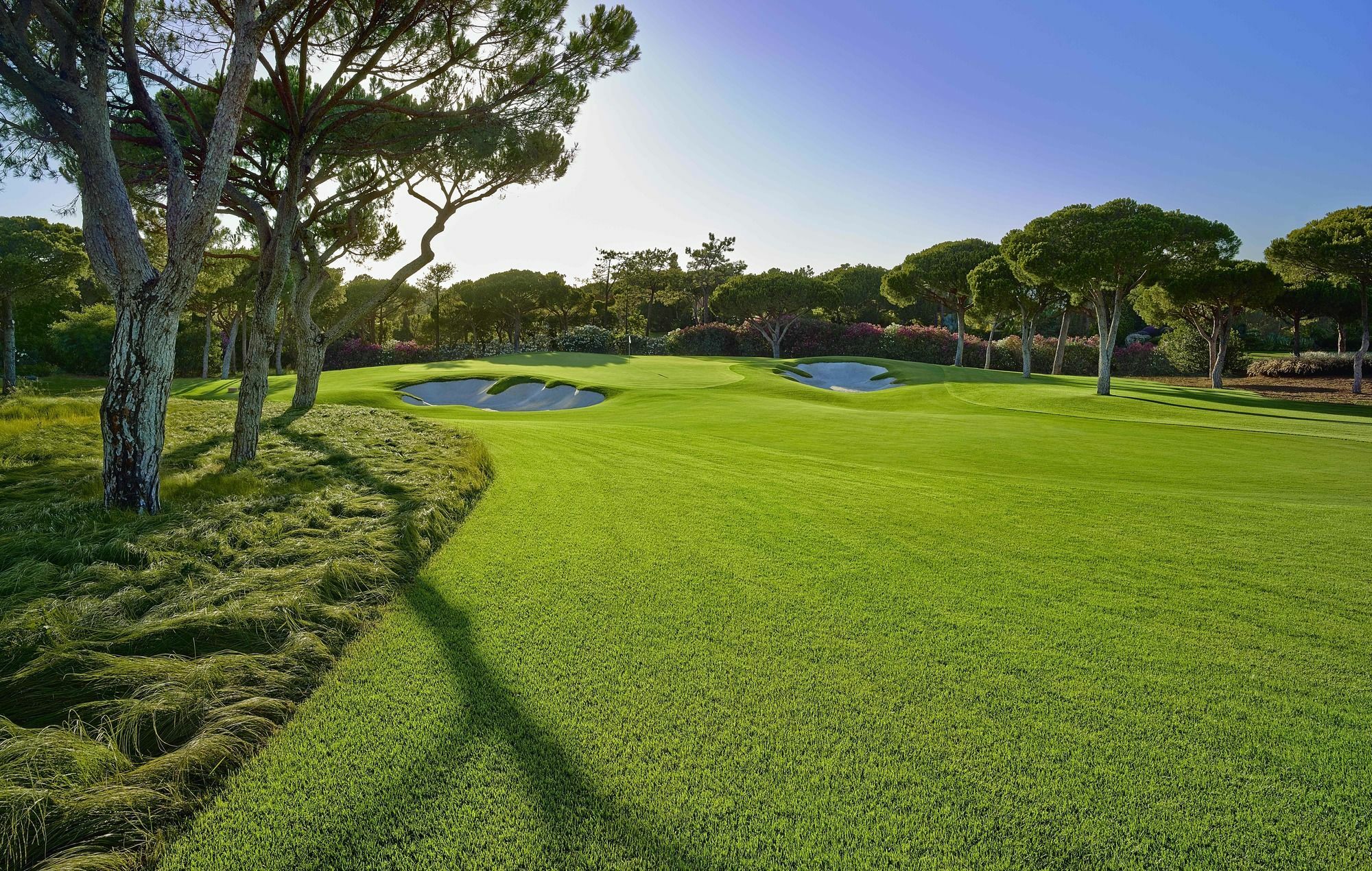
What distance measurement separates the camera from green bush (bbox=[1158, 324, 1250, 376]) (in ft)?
104

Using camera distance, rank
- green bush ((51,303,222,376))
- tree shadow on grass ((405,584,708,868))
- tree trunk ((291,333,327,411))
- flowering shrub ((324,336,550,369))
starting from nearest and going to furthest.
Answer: tree shadow on grass ((405,584,708,868)), tree trunk ((291,333,327,411)), green bush ((51,303,222,376)), flowering shrub ((324,336,550,369))

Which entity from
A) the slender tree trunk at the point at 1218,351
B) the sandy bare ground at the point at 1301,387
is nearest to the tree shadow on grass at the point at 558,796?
the sandy bare ground at the point at 1301,387

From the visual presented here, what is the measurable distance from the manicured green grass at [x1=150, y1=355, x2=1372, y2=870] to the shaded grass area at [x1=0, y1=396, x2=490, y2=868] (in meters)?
0.22

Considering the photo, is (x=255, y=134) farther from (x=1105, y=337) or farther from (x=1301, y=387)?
(x=1301, y=387)

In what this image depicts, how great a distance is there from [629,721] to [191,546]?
375 centimetres

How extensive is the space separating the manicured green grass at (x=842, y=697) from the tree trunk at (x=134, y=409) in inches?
111

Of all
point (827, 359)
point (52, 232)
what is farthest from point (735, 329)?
point (52, 232)

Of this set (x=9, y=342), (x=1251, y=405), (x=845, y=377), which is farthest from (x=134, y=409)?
(x=1251, y=405)

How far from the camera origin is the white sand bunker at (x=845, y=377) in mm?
28750

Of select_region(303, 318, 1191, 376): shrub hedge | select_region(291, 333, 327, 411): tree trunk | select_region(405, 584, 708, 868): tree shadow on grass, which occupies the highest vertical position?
select_region(303, 318, 1191, 376): shrub hedge

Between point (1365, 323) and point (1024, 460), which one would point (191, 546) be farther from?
point (1365, 323)

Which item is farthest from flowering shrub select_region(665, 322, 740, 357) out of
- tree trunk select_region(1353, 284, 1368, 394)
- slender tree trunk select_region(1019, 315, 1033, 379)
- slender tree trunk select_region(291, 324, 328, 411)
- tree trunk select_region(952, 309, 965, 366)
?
slender tree trunk select_region(291, 324, 328, 411)

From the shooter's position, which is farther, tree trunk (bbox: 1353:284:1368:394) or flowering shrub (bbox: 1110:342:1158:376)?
flowering shrub (bbox: 1110:342:1158:376)

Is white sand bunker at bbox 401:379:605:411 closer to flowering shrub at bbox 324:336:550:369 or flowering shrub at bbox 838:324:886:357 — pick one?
flowering shrub at bbox 324:336:550:369
